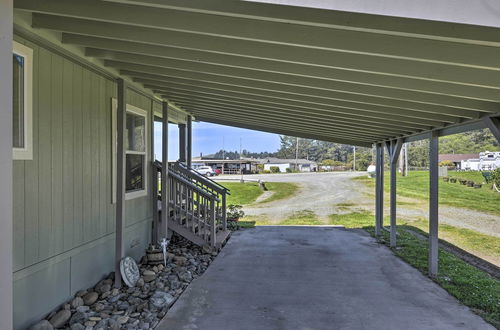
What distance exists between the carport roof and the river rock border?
252cm

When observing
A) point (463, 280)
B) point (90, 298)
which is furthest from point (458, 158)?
point (90, 298)

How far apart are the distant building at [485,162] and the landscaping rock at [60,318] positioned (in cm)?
3061

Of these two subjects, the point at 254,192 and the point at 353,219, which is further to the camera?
the point at 254,192

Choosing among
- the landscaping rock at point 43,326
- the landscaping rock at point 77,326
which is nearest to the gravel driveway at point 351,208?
the landscaping rock at point 77,326

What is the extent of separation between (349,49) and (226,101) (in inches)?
127

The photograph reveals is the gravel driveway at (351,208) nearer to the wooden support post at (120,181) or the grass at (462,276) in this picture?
the grass at (462,276)

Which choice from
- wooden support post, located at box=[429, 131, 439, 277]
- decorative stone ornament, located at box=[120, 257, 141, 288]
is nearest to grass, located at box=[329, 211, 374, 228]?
wooden support post, located at box=[429, 131, 439, 277]

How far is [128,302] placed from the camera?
3703 mm

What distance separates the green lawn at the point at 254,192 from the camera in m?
16.2

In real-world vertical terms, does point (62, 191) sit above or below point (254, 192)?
above

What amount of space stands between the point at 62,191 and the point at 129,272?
4.54 ft

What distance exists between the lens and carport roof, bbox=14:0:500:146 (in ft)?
5.75

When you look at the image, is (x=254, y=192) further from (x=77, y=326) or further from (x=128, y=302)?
(x=77, y=326)

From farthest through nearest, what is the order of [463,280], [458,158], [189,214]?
[458,158] < [189,214] < [463,280]
